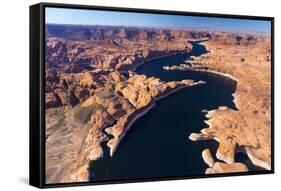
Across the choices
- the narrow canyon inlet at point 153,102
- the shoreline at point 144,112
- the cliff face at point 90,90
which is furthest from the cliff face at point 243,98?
the cliff face at point 90,90

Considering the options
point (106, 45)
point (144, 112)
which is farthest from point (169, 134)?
point (106, 45)

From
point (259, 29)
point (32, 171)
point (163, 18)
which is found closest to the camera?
point (32, 171)

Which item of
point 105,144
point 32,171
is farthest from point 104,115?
point 32,171

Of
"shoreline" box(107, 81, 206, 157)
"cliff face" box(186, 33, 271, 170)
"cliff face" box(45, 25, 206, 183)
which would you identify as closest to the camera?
"cliff face" box(45, 25, 206, 183)

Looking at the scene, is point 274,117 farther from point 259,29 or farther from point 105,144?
point 105,144

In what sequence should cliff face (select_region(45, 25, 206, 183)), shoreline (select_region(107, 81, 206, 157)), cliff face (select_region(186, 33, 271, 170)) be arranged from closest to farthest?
cliff face (select_region(45, 25, 206, 183)), shoreline (select_region(107, 81, 206, 157)), cliff face (select_region(186, 33, 271, 170))

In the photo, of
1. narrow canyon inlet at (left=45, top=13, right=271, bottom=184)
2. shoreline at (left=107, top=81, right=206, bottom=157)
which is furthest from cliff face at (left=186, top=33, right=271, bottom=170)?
shoreline at (left=107, top=81, right=206, bottom=157)

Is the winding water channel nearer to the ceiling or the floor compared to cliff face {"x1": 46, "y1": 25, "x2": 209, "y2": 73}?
nearer to the floor

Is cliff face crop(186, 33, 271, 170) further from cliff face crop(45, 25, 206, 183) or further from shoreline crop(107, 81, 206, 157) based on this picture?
cliff face crop(45, 25, 206, 183)
